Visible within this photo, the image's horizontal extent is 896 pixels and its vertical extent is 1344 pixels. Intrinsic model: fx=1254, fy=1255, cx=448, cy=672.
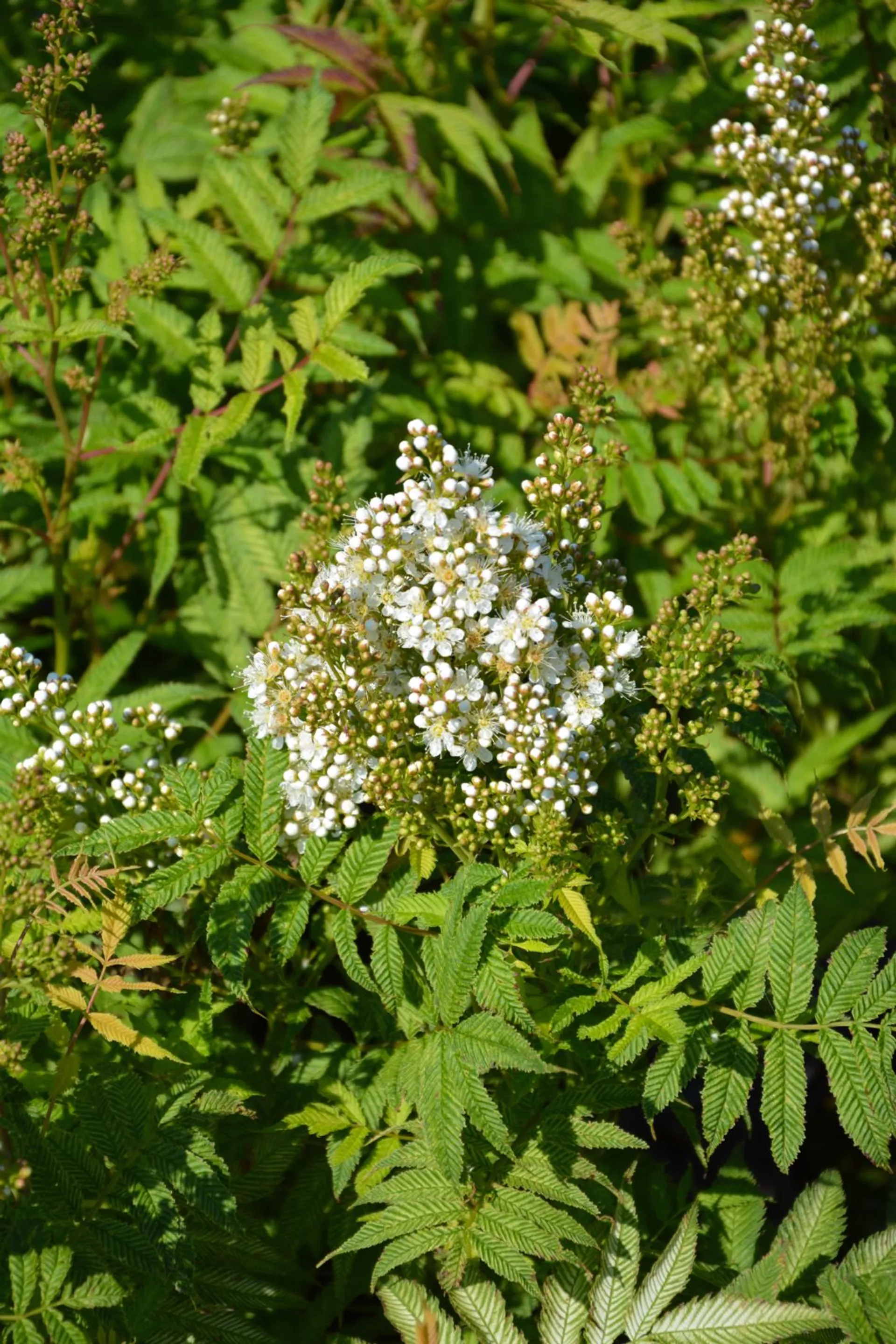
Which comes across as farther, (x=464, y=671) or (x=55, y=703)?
(x=55, y=703)

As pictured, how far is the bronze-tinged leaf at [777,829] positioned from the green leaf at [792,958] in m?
0.32

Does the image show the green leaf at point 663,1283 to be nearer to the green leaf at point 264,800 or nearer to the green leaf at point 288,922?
the green leaf at point 288,922

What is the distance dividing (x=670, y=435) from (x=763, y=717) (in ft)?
3.95

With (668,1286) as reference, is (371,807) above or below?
above

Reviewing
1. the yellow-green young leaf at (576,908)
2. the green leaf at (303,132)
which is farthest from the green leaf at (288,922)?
the green leaf at (303,132)

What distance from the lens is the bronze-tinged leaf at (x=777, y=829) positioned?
2.89 m

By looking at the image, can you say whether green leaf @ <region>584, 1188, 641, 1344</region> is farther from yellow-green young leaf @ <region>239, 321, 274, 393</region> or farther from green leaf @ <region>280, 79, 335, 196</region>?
green leaf @ <region>280, 79, 335, 196</region>

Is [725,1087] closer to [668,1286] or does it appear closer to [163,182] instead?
[668,1286]

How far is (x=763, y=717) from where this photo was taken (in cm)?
294

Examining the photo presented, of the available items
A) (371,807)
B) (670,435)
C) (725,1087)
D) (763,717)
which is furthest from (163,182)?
(725,1087)

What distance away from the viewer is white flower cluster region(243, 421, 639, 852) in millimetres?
2381

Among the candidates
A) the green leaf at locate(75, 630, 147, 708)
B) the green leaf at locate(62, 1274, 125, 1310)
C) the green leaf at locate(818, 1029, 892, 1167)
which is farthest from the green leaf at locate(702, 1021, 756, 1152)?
the green leaf at locate(75, 630, 147, 708)

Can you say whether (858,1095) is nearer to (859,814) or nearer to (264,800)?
(859,814)

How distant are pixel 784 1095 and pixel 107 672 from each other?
2055 mm
